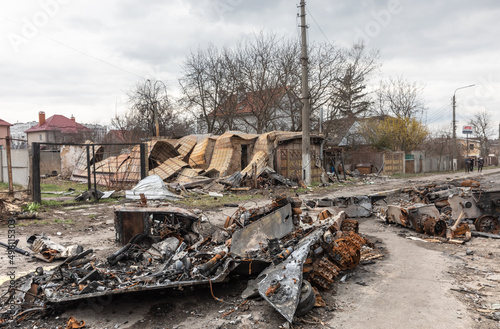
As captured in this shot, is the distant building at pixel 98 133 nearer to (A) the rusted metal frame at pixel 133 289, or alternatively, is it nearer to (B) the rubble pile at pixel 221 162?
(B) the rubble pile at pixel 221 162

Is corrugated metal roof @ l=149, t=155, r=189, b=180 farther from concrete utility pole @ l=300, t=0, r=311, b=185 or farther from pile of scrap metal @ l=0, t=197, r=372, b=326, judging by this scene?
pile of scrap metal @ l=0, t=197, r=372, b=326

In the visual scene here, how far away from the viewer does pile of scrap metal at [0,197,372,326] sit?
436 cm

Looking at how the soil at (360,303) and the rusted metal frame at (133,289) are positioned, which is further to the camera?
the rusted metal frame at (133,289)

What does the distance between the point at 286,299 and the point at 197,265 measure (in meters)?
1.52

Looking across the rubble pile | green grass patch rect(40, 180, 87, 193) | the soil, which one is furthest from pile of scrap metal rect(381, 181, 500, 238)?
green grass patch rect(40, 180, 87, 193)

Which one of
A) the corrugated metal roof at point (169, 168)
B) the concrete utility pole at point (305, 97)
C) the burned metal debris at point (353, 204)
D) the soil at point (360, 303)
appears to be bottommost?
the soil at point (360, 303)

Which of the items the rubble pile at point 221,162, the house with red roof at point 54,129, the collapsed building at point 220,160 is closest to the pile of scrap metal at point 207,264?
the rubble pile at point 221,162

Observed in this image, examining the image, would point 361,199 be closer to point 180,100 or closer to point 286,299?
point 286,299

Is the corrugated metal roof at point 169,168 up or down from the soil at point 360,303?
up

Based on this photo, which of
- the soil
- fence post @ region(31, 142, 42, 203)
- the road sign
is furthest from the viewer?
the road sign

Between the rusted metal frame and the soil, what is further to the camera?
the rusted metal frame

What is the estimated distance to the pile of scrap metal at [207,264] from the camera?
172 inches

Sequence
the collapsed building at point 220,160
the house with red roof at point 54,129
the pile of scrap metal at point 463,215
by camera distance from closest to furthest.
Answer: the pile of scrap metal at point 463,215, the collapsed building at point 220,160, the house with red roof at point 54,129

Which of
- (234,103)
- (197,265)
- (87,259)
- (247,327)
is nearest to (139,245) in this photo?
(87,259)
